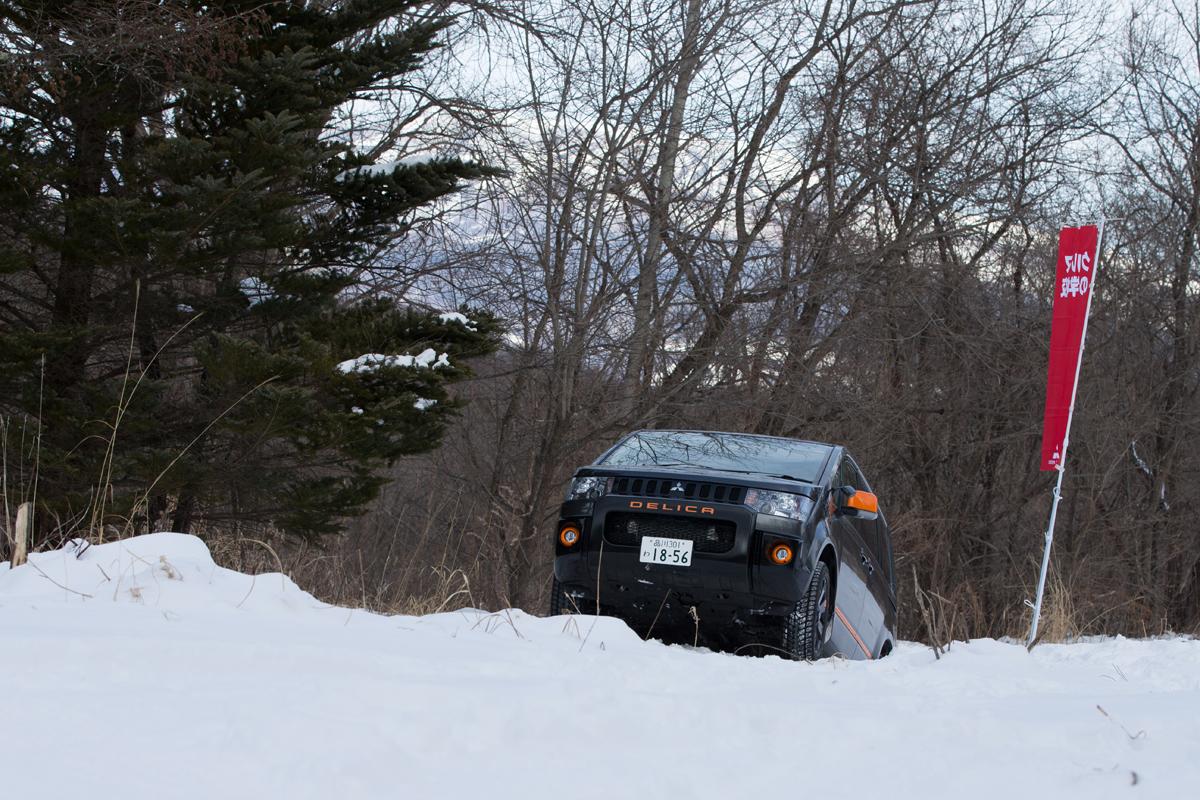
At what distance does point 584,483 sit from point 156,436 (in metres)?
7.20

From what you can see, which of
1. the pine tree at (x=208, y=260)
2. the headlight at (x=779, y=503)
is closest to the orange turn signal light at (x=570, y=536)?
the headlight at (x=779, y=503)

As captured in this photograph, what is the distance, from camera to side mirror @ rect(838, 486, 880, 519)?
606cm

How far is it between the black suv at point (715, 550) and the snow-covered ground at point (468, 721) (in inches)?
68.4

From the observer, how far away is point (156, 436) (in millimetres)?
11602

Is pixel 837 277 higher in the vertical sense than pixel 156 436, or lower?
higher

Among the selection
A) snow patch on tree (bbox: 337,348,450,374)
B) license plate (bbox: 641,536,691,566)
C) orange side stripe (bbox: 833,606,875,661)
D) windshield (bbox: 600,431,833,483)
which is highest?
snow patch on tree (bbox: 337,348,450,374)

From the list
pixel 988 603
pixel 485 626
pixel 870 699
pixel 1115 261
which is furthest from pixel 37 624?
pixel 1115 261

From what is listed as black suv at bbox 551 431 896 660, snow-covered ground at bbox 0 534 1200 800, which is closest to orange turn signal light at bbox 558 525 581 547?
black suv at bbox 551 431 896 660

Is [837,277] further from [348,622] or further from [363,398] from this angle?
[348,622]

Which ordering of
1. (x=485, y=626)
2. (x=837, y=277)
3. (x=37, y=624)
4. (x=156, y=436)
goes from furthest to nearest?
(x=837, y=277) → (x=156, y=436) → (x=485, y=626) → (x=37, y=624)

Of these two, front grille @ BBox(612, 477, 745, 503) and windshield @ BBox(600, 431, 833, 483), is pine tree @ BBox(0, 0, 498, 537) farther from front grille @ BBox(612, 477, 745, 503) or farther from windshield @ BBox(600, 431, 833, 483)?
front grille @ BBox(612, 477, 745, 503)

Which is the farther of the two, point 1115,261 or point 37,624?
point 1115,261

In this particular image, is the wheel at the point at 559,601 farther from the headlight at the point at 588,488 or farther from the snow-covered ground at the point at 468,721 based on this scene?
the snow-covered ground at the point at 468,721

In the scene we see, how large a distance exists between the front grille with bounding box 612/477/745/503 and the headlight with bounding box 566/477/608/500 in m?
0.07
